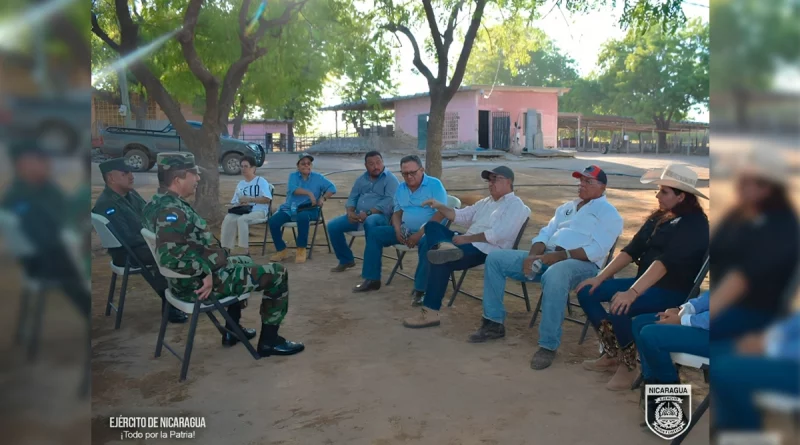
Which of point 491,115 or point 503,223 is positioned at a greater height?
point 491,115

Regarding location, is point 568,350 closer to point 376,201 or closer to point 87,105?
point 376,201

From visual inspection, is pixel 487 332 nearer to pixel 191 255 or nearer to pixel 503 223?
pixel 503 223

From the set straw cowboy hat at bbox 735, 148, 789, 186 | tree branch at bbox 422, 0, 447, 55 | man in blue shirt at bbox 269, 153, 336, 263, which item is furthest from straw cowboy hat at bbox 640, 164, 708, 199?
tree branch at bbox 422, 0, 447, 55

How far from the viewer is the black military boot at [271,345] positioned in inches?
159

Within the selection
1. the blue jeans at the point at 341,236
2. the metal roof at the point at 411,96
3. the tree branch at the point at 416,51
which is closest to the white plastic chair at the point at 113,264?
the blue jeans at the point at 341,236

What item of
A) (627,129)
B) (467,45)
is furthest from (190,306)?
(627,129)

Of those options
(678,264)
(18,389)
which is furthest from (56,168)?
(678,264)

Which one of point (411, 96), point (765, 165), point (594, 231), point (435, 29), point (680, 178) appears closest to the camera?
point (765, 165)

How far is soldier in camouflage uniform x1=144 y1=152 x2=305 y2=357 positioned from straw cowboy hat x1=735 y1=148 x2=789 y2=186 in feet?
10.4

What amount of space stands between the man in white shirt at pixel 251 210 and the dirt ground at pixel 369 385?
1.87 metres

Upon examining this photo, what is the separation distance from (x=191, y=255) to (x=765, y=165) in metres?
3.22

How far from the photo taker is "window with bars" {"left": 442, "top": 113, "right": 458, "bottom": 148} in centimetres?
2730

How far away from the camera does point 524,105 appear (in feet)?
91.3

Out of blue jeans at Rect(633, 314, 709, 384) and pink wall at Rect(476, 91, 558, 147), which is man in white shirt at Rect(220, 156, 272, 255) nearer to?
blue jeans at Rect(633, 314, 709, 384)
